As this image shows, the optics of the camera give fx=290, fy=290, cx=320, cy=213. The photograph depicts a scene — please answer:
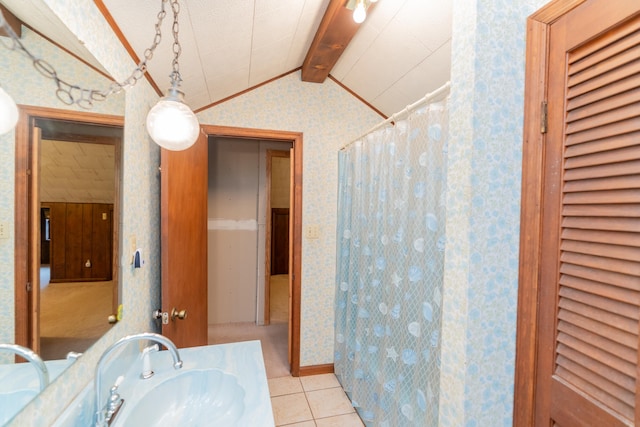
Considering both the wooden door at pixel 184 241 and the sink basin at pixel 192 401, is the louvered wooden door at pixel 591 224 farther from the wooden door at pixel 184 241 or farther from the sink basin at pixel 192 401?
the wooden door at pixel 184 241

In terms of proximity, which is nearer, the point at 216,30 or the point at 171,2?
the point at 171,2

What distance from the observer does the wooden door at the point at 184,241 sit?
5.20 feet

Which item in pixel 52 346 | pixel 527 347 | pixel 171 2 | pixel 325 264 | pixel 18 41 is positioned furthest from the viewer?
pixel 325 264

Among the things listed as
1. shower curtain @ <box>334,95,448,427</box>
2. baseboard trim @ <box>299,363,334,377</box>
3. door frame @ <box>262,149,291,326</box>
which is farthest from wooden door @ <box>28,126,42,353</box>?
door frame @ <box>262,149,291,326</box>

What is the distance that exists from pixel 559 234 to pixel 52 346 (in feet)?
4.59

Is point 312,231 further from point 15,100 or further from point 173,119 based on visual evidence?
point 15,100

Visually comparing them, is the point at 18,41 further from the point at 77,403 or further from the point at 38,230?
the point at 77,403

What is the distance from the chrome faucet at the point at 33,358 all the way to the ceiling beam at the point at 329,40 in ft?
5.44

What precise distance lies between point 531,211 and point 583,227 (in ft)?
0.44

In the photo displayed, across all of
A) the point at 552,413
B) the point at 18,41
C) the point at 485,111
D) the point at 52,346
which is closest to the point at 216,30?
the point at 18,41

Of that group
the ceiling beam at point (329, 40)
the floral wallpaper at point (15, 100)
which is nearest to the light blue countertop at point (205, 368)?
the floral wallpaper at point (15, 100)

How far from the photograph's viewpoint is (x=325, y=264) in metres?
2.41

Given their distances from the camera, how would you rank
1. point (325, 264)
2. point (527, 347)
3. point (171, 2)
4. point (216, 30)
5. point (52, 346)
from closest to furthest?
point (52, 346) < point (527, 347) < point (171, 2) < point (216, 30) < point (325, 264)

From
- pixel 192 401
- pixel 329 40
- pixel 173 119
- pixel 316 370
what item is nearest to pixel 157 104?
pixel 173 119
